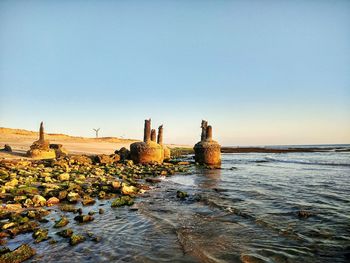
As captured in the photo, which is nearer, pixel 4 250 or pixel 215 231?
pixel 4 250

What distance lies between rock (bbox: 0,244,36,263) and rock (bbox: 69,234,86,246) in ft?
2.47

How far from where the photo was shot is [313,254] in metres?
5.55

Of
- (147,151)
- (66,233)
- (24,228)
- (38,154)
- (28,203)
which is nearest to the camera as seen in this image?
(66,233)

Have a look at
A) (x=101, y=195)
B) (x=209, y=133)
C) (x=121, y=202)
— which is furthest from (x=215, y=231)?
(x=209, y=133)

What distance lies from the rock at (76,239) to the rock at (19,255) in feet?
2.47

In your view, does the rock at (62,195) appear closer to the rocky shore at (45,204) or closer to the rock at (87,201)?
the rocky shore at (45,204)

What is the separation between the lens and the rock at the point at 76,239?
229 inches

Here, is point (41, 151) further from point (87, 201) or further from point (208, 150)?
point (87, 201)

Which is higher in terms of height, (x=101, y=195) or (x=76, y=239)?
(x=101, y=195)

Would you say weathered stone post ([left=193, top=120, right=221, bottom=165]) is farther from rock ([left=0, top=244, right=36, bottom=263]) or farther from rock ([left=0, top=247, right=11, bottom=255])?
rock ([left=0, top=247, right=11, bottom=255])

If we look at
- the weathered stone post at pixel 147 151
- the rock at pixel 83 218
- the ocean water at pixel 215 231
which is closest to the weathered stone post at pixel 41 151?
the weathered stone post at pixel 147 151

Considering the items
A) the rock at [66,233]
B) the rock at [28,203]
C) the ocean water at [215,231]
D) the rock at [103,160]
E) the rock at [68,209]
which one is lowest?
the ocean water at [215,231]

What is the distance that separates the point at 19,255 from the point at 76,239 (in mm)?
1167

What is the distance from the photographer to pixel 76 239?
5.93 meters
